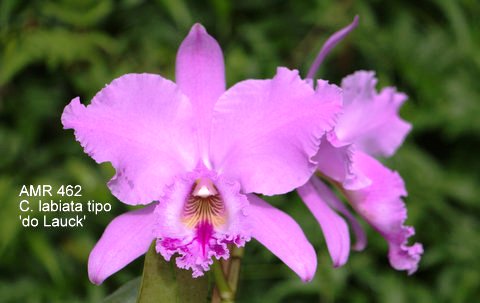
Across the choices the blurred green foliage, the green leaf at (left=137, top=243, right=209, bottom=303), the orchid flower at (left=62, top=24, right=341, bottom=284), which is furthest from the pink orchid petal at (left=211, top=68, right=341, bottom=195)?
the blurred green foliage

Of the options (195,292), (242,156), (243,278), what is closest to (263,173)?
(242,156)

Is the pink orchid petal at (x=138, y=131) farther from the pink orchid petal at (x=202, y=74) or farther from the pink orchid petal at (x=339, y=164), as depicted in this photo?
the pink orchid petal at (x=339, y=164)

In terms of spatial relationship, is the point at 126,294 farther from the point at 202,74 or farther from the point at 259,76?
the point at 259,76

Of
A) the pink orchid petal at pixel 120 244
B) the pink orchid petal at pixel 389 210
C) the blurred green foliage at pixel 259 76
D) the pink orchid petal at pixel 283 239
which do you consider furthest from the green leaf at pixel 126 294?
the blurred green foliage at pixel 259 76

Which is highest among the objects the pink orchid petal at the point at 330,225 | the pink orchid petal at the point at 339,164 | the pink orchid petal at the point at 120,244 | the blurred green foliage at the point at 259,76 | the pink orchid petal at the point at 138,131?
the pink orchid petal at the point at 138,131

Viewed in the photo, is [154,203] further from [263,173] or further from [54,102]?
[54,102]

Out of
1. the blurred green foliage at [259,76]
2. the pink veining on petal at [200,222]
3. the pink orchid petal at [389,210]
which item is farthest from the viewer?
the blurred green foliage at [259,76]

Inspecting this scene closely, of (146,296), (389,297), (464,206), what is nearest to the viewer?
(146,296)

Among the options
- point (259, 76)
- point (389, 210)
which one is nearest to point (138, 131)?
point (389, 210)

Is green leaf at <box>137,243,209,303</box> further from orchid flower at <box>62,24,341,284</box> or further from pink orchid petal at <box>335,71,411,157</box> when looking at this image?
pink orchid petal at <box>335,71,411,157</box>
